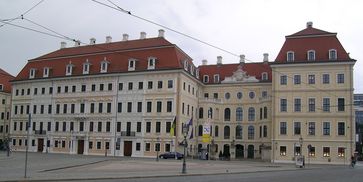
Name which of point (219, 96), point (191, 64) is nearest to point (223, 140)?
point (219, 96)

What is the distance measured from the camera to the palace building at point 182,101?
6606 centimetres

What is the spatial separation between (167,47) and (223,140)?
2015 cm

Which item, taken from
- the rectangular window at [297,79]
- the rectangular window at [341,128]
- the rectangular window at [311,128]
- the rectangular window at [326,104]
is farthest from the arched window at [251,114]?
the rectangular window at [341,128]

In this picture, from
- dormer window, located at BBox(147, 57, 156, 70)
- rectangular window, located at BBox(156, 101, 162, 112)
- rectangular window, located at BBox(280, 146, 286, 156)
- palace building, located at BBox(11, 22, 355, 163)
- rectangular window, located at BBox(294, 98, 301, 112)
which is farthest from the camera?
dormer window, located at BBox(147, 57, 156, 70)

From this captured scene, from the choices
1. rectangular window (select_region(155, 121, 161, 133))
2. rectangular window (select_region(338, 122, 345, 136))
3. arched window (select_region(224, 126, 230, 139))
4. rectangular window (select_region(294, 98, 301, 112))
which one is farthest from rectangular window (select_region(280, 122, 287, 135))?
rectangular window (select_region(155, 121, 161, 133))

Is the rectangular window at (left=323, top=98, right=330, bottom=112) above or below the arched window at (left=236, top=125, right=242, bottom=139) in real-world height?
above

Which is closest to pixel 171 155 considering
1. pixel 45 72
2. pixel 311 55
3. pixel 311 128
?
pixel 311 128

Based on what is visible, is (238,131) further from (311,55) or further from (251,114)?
(311,55)

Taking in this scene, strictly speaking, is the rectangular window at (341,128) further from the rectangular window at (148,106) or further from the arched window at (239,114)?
the rectangular window at (148,106)

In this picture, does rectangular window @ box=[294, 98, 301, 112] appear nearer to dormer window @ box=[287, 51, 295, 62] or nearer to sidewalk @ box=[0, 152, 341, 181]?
dormer window @ box=[287, 51, 295, 62]

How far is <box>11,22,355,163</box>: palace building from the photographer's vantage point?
6606 cm

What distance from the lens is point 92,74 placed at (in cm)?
Result: 7488

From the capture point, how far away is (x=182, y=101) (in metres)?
69.7

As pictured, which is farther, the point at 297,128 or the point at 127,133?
the point at 127,133
